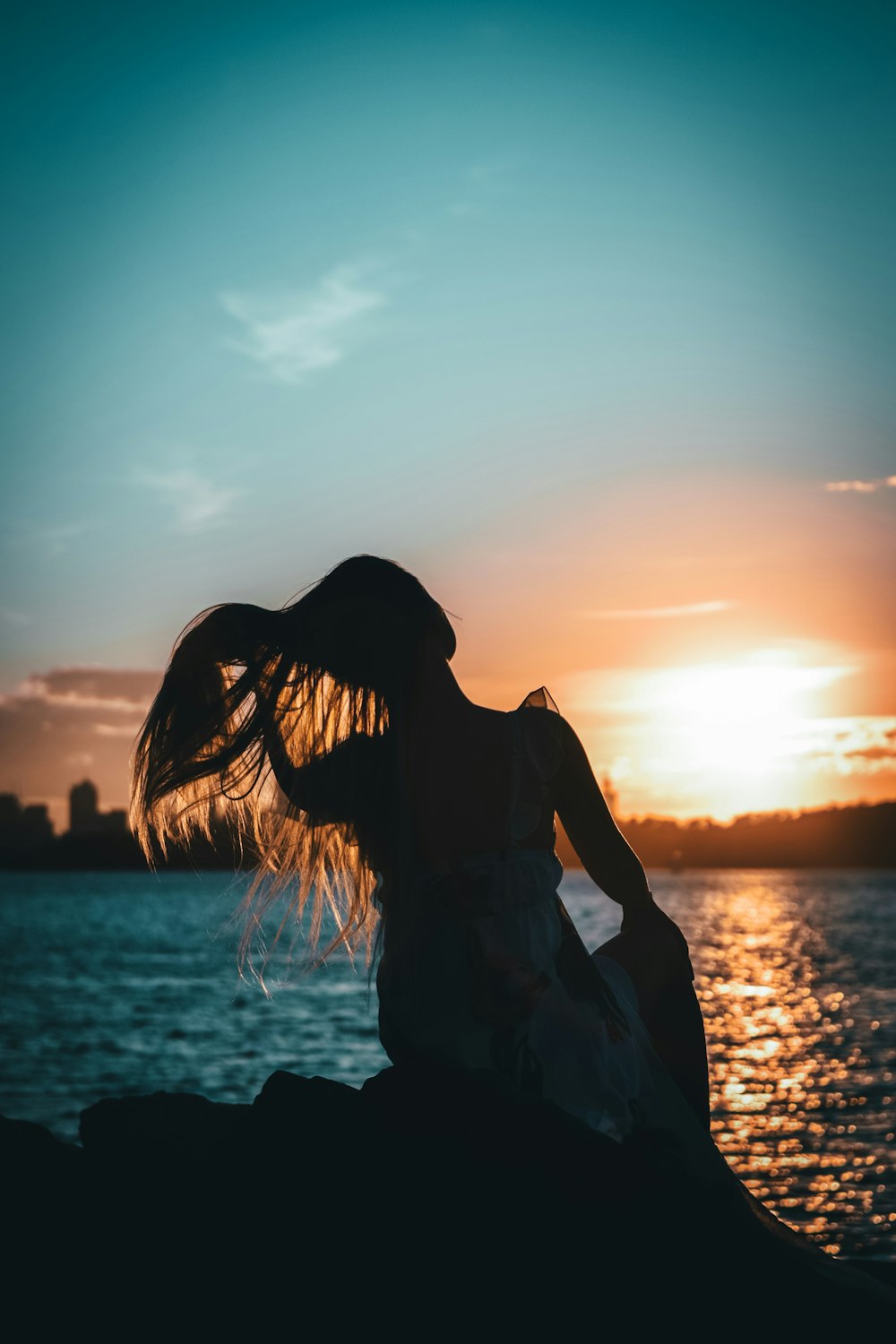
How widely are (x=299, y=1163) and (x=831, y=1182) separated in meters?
12.3

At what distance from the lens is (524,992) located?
105 inches

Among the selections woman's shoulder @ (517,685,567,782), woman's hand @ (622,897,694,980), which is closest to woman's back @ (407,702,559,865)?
woman's shoulder @ (517,685,567,782)

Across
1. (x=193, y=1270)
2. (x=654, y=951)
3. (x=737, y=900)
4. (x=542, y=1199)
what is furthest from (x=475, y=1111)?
(x=737, y=900)

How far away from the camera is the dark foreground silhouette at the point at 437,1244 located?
265 cm

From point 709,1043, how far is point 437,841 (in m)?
25.7

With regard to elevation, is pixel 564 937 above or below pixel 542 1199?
above

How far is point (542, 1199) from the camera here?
2.67 m

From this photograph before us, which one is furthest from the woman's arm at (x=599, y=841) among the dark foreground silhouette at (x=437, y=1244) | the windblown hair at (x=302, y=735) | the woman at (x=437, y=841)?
the dark foreground silhouette at (x=437, y=1244)

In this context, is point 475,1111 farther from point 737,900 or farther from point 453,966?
point 737,900

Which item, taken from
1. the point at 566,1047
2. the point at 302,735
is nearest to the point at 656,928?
the point at 566,1047

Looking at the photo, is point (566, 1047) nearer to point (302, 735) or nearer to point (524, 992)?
point (524, 992)

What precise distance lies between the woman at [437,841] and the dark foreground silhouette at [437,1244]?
6 centimetres

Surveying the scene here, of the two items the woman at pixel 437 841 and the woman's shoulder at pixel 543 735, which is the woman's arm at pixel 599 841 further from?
the woman's shoulder at pixel 543 735

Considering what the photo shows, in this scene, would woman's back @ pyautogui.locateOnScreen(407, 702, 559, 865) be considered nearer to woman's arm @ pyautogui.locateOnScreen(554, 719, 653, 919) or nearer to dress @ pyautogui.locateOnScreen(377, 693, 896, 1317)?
dress @ pyautogui.locateOnScreen(377, 693, 896, 1317)
